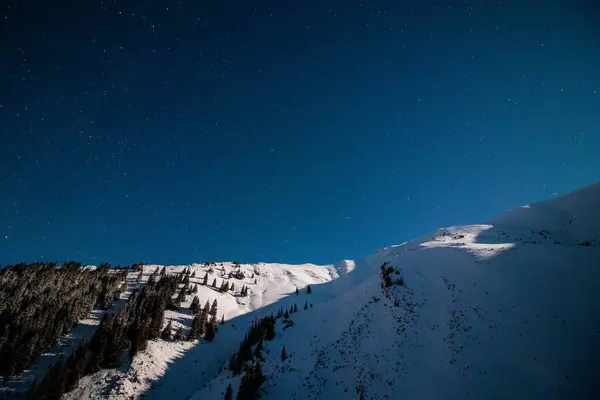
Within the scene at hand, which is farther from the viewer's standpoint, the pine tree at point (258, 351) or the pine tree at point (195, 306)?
the pine tree at point (195, 306)

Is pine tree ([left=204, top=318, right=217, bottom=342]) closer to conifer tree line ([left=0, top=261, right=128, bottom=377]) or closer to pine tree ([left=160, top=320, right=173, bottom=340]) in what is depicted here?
pine tree ([left=160, top=320, right=173, bottom=340])

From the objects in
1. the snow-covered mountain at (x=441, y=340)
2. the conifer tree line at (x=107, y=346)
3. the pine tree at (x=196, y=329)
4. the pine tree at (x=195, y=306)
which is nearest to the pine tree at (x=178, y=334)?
the snow-covered mountain at (x=441, y=340)

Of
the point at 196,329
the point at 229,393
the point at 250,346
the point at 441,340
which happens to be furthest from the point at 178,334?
the point at 441,340

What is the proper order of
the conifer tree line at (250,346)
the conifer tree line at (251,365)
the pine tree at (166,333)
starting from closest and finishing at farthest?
the conifer tree line at (251,365)
the conifer tree line at (250,346)
the pine tree at (166,333)

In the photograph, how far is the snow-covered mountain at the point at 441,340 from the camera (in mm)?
22656

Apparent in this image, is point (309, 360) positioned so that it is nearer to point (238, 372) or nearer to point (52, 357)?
point (238, 372)

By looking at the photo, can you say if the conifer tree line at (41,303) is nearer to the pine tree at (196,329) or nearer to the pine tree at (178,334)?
the pine tree at (178,334)

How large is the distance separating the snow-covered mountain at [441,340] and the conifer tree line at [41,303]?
54.6ft

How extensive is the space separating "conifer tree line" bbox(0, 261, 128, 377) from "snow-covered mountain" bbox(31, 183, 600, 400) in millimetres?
16653

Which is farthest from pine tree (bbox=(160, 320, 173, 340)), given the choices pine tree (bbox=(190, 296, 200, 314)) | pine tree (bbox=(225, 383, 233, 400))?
pine tree (bbox=(225, 383, 233, 400))

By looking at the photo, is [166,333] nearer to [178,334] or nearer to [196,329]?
[178,334]

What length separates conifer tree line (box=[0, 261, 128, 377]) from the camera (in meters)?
41.7

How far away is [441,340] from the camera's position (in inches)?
1108

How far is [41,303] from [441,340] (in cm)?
8369
